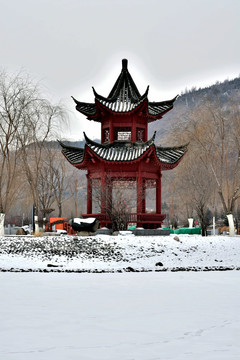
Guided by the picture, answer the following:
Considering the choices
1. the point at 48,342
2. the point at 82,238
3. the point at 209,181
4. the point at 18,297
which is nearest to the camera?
the point at 48,342

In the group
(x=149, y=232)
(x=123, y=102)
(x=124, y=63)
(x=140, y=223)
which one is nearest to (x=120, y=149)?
(x=123, y=102)

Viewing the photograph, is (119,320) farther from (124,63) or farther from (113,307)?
(124,63)

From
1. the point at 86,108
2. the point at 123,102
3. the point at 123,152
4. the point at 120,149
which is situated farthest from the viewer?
the point at 86,108

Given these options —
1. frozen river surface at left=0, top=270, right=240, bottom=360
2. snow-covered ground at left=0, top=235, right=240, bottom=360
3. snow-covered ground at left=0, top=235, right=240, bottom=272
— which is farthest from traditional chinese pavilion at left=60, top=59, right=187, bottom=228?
frozen river surface at left=0, top=270, right=240, bottom=360

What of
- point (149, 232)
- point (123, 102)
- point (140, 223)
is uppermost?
point (123, 102)

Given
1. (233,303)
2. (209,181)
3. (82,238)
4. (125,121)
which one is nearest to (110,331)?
(233,303)

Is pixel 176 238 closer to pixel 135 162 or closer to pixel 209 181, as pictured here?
pixel 135 162

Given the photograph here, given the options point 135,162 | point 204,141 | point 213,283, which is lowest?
point 213,283

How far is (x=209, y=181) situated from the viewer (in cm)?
2638

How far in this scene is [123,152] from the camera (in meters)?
20.7

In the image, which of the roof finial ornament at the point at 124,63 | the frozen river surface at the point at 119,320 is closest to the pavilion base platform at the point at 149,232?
the frozen river surface at the point at 119,320

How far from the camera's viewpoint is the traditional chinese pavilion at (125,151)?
20156mm

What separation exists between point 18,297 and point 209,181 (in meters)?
19.8

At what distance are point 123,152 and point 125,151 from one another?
0.14 meters
